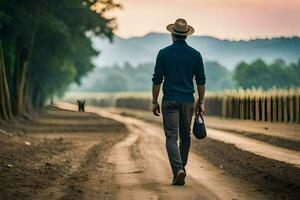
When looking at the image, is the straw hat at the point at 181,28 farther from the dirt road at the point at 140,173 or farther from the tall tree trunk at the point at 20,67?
the tall tree trunk at the point at 20,67

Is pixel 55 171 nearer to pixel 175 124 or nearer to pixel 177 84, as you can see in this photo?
pixel 175 124

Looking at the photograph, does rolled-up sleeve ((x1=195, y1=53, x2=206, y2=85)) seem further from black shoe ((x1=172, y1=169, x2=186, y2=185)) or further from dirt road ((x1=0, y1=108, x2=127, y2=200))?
dirt road ((x1=0, y1=108, x2=127, y2=200))

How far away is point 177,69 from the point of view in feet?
33.4

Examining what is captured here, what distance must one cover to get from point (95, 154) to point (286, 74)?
247ft

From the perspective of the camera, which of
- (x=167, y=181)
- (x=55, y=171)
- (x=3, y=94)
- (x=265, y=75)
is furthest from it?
(x=265, y=75)

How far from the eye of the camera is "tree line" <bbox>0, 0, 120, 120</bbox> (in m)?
27.5

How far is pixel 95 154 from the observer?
15.8 metres

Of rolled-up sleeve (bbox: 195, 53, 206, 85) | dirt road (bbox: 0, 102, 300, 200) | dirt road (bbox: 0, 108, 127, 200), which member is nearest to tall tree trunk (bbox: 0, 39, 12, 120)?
dirt road (bbox: 0, 108, 127, 200)

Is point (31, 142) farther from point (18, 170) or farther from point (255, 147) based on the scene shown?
point (18, 170)

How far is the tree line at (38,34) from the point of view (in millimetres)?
27531

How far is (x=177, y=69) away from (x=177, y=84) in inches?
9.4

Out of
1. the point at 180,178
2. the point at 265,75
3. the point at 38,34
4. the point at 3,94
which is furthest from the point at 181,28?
the point at 265,75

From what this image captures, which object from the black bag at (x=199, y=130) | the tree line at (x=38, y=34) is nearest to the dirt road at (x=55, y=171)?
the black bag at (x=199, y=130)

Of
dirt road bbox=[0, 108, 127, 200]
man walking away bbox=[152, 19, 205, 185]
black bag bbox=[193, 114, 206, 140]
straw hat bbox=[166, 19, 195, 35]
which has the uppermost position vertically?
straw hat bbox=[166, 19, 195, 35]
